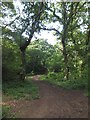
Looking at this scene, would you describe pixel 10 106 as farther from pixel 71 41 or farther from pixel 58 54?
pixel 58 54

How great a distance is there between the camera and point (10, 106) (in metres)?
10.2

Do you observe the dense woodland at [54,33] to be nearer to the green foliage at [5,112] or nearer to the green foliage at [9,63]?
the green foliage at [9,63]

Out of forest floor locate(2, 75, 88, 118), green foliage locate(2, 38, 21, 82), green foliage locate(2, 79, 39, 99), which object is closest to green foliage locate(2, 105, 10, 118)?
forest floor locate(2, 75, 88, 118)

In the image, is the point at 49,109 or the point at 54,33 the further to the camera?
the point at 54,33

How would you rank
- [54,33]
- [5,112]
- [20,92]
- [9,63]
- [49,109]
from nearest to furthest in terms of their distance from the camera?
[5,112] → [49,109] → [20,92] → [9,63] → [54,33]

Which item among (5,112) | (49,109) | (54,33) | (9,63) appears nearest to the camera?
(5,112)

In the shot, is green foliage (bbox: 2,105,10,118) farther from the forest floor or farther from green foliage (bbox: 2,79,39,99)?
green foliage (bbox: 2,79,39,99)

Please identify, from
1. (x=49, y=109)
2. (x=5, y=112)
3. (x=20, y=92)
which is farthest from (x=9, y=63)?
(x=5, y=112)

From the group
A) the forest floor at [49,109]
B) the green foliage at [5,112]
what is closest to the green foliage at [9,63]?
the forest floor at [49,109]

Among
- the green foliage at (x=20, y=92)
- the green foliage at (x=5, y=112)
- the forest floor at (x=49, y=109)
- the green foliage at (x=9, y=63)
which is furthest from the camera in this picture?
the green foliage at (x=9, y=63)

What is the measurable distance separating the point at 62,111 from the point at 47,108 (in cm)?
81

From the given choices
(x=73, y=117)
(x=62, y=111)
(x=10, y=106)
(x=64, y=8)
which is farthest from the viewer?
(x=64, y=8)

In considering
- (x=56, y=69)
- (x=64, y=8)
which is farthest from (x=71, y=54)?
(x=56, y=69)

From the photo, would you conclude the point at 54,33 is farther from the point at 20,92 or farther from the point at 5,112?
the point at 5,112
